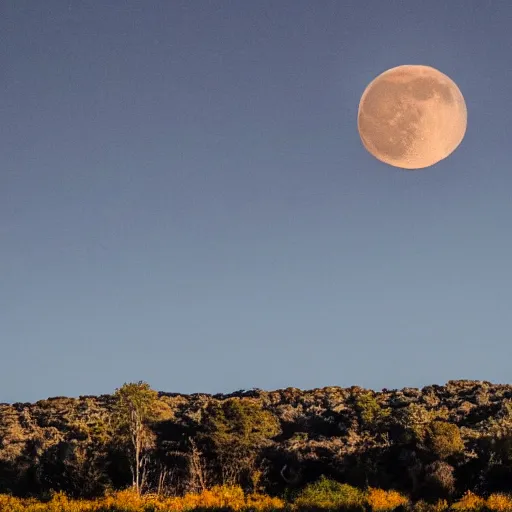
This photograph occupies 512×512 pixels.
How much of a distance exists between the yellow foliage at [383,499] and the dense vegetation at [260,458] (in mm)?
98

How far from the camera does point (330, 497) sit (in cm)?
3566

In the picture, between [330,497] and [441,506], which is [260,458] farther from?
[441,506]

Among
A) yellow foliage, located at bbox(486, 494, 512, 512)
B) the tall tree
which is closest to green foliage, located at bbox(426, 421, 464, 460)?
yellow foliage, located at bbox(486, 494, 512, 512)

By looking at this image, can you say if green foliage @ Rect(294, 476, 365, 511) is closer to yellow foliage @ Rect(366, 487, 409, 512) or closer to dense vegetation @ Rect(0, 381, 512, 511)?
dense vegetation @ Rect(0, 381, 512, 511)

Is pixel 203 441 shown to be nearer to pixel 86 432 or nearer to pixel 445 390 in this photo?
pixel 86 432

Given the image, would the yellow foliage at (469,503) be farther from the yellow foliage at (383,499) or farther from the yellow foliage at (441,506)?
the yellow foliage at (383,499)

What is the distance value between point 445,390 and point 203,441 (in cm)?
3864

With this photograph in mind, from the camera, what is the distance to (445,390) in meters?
76.3

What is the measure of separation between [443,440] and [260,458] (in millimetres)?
11287

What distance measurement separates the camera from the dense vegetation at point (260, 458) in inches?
1452

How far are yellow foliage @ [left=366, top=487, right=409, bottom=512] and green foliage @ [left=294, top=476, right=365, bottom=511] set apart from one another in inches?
18.0

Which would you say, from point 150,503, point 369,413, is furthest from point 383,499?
point 369,413

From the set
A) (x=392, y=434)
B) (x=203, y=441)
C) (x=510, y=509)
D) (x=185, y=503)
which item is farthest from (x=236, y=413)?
(x=510, y=509)

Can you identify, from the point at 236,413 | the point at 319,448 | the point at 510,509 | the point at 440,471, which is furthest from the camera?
the point at 236,413
